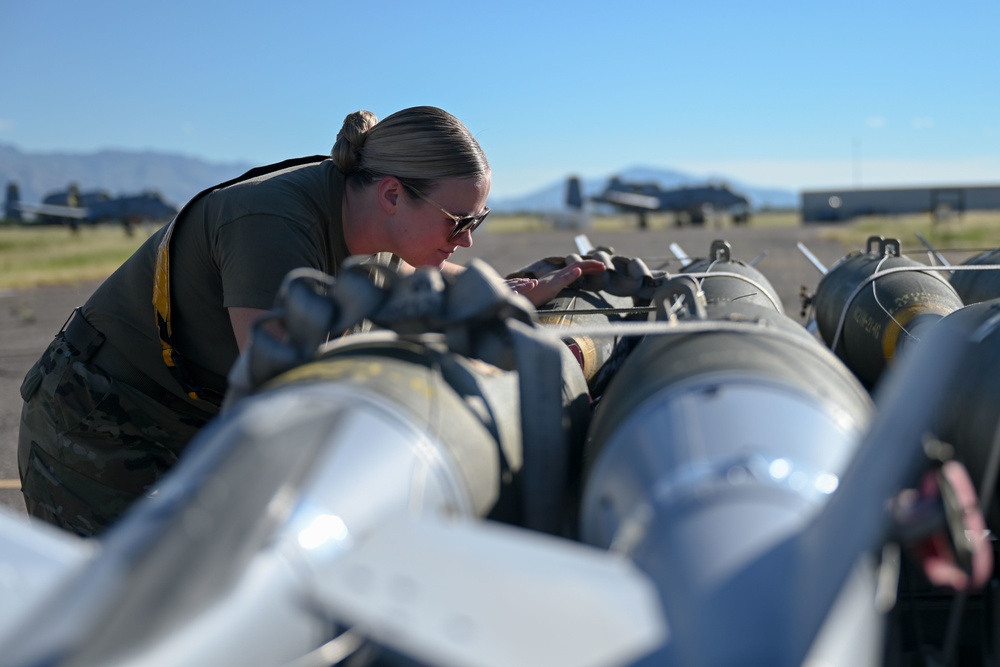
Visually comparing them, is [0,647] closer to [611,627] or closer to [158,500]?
[158,500]

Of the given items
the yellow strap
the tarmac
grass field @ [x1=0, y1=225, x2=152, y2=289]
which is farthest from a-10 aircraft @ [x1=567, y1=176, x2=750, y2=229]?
the yellow strap

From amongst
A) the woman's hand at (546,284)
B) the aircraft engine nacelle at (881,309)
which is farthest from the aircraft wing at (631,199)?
the woman's hand at (546,284)

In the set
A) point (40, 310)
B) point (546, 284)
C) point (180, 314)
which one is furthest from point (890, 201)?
point (180, 314)

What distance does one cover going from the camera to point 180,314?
2.67 metres

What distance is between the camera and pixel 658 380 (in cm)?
166

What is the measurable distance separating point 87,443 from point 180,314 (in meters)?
0.52

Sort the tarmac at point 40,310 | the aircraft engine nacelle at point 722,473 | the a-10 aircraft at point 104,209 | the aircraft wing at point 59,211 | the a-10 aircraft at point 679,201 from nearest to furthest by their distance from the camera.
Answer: the aircraft engine nacelle at point 722,473
the tarmac at point 40,310
the a-10 aircraft at point 104,209
the aircraft wing at point 59,211
the a-10 aircraft at point 679,201

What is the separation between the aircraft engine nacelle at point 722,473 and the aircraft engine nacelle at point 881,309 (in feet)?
6.04

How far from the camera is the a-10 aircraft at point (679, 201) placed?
164ft

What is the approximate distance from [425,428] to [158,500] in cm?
47

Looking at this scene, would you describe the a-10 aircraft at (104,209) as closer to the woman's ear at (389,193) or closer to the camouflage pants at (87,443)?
the camouflage pants at (87,443)

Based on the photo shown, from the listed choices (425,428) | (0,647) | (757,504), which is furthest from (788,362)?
(0,647)

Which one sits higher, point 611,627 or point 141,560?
point 141,560

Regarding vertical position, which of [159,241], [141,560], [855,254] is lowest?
[855,254]
